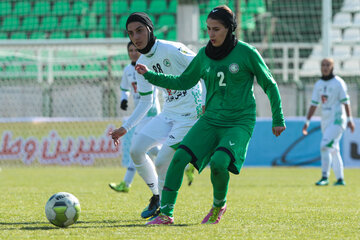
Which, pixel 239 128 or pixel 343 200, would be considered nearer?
pixel 239 128

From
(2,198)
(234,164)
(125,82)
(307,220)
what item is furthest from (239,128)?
(125,82)

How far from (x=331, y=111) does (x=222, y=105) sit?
628cm

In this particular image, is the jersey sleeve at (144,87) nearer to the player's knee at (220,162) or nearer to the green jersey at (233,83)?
the green jersey at (233,83)

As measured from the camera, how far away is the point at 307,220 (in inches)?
231

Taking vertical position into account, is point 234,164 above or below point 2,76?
above

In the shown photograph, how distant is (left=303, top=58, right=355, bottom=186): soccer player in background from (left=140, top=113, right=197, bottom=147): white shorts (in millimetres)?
5290

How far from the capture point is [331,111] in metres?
11.1

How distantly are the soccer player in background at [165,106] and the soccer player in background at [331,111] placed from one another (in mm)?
5273

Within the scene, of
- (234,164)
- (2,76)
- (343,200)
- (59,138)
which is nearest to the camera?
(234,164)

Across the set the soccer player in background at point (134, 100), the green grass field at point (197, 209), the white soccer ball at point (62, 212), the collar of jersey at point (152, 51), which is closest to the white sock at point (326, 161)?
the green grass field at point (197, 209)

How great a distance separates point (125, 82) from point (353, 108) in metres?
7.90

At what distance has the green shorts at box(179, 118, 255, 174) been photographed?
17.0ft

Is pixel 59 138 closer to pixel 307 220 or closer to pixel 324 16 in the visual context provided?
pixel 324 16

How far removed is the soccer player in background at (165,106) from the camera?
5.86 m
